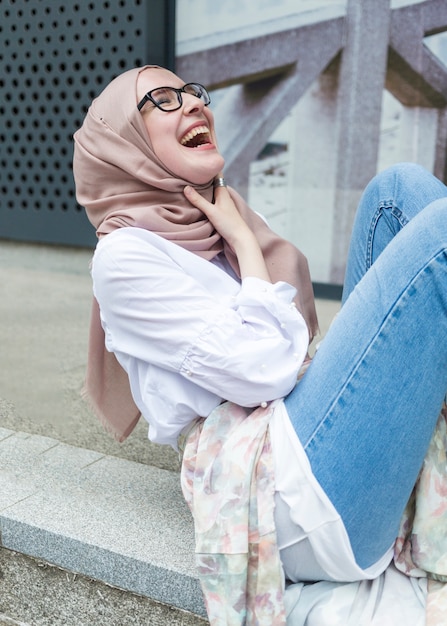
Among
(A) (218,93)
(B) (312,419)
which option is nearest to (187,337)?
(B) (312,419)

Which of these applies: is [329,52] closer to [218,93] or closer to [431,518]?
[218,93]

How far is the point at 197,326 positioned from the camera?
1604mm

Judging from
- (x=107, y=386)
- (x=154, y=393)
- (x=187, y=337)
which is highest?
(x=187, y=337)

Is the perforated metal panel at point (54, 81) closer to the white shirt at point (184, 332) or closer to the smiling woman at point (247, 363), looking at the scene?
the smiling woman at point (247, 363)

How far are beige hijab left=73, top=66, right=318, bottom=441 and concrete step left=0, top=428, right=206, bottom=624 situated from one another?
246 millimetres

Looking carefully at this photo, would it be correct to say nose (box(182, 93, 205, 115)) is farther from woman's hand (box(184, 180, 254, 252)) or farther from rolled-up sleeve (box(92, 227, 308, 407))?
rolled-up sleeve (box(92, 227, 308, 407))

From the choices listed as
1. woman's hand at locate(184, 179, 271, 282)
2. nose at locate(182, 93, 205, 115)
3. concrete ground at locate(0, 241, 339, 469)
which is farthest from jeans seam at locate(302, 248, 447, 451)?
concrete ground at locate(0, 241, 339, 469)

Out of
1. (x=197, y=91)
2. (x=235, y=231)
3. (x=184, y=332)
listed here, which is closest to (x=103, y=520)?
(x=184, y=332)

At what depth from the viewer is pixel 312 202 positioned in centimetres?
534

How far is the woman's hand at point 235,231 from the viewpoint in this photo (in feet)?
5.87

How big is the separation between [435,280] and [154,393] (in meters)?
0.68

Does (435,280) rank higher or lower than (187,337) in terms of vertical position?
higher

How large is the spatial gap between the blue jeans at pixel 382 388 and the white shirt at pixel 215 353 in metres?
0.05

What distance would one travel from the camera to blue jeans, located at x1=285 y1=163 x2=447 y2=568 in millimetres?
1452
